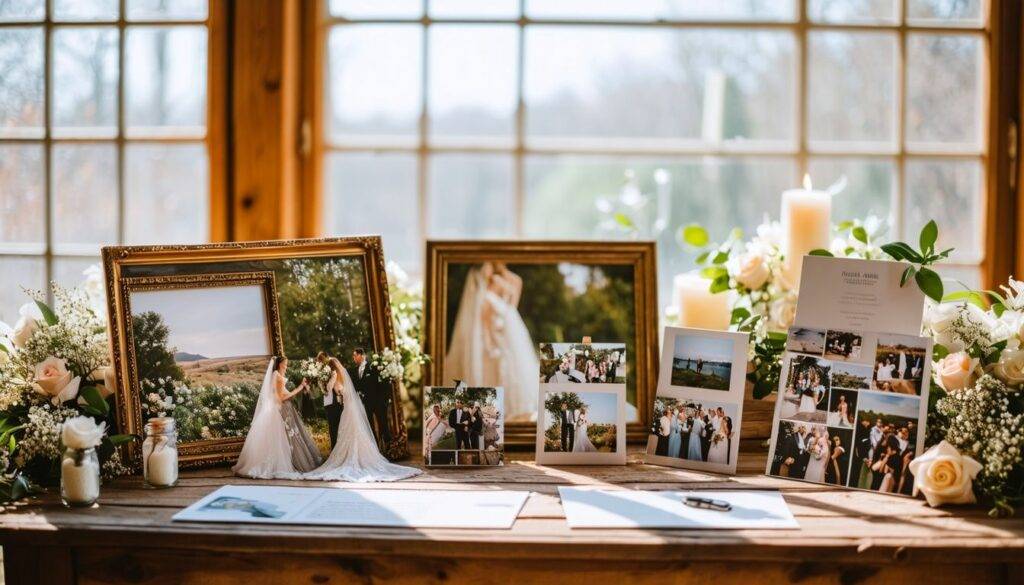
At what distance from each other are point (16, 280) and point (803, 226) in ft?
5.86

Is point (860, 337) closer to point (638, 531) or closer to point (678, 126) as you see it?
point (638, 531)

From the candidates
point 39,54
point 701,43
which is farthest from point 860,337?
point 39,54

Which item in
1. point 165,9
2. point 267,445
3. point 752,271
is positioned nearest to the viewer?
point 267,445

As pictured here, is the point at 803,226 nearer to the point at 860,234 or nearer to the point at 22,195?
the point at 860,234

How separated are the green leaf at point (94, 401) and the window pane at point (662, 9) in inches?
49.1

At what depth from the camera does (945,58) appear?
6.25 ft

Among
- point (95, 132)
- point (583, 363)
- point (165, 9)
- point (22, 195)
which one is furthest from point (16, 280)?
point (583, 363)

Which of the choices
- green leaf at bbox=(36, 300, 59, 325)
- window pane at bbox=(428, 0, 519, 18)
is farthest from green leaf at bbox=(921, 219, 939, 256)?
green leaf at bbox=(36, 300, 59, 325)

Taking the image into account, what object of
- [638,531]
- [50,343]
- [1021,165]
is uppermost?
[1021,165]

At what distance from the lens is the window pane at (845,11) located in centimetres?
191

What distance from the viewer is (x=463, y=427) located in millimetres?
1539

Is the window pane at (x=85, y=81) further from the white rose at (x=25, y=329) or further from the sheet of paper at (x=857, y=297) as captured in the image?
the sheet of paper at (x=857, y=297)

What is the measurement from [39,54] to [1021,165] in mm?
2294

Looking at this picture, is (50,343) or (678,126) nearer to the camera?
(50,343)
